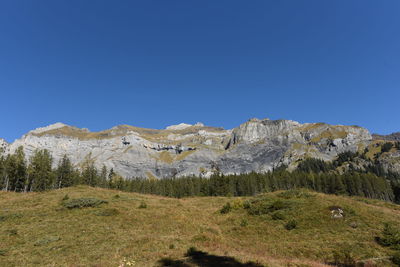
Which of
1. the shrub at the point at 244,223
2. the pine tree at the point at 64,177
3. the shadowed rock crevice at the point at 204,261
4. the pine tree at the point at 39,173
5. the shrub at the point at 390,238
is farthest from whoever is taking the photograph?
the pine tree at the point at 64,177

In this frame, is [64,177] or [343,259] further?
[64,177]

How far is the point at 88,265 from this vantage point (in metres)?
13.9

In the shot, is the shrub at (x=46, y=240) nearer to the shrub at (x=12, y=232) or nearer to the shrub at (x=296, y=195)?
the shrub at (x=12, y=232)

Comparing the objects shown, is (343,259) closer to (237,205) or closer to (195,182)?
(237,205)

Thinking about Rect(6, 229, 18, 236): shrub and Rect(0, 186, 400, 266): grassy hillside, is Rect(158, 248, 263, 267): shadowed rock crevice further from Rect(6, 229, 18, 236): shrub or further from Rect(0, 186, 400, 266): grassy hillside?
Rect(6, 229, 18, 236): shrub

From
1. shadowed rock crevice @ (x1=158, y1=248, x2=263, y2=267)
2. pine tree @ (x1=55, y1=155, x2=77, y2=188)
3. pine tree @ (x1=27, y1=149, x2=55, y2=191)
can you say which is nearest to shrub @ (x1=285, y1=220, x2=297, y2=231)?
shadowed rock crevice @ (x1=158, y1=248, x2=263, y2=267)

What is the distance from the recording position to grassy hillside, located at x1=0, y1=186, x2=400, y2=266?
15180 mm

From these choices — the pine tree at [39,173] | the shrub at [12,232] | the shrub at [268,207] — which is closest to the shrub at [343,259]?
the shrub at [268,207]

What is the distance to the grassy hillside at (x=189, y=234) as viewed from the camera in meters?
15.2

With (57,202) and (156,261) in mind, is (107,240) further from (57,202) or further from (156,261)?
(57,202)

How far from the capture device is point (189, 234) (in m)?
21.9

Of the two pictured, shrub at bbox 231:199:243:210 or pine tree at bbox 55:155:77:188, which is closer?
shrub at bbox 231:199:243:210

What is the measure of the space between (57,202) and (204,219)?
22.4m

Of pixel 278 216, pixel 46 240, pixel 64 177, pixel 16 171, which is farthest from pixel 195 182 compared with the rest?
pixel 46 240
